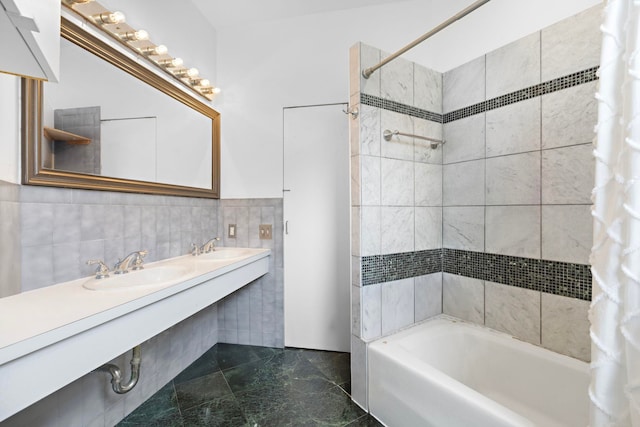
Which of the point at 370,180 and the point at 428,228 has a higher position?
the point at 370,180

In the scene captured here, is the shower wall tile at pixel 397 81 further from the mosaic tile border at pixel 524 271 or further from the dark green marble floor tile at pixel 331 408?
the dark green marble floor tile at pixel 331 408

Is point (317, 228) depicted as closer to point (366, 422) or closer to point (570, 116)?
point (366, 422)

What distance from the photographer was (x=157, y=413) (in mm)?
→ 1663

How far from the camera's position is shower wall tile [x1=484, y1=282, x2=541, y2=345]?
63.1 inches

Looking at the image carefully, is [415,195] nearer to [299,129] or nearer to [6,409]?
[299,129]

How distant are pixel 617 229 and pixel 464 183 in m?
1.23

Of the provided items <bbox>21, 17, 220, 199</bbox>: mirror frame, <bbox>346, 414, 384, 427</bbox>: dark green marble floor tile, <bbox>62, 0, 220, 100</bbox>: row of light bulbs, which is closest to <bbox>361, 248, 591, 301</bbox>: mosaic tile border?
<bbox>346, 414, 384, 427</bbox>: dark green marble floor tile

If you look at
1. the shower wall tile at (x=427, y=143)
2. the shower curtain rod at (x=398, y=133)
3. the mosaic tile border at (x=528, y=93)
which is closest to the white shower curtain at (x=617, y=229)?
the mosaic tile border at (x=528, y=93)

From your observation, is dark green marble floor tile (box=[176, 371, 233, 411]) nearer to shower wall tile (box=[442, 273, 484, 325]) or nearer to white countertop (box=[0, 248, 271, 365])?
white countertop (box=[0, 248, 271, 365])

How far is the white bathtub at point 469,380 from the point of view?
46.4 inches

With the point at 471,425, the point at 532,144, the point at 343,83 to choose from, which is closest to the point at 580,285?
the point at 532,144

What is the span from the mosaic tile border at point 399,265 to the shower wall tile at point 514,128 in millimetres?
769

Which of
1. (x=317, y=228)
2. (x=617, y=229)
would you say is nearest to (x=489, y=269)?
(x=617, y=229)

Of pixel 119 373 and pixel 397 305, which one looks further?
pixel 397 305
